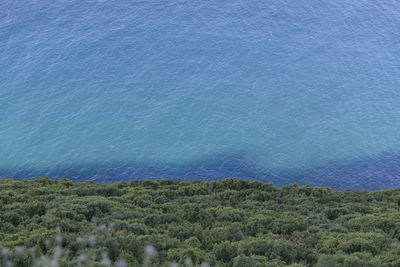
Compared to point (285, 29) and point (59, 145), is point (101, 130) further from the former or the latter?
point (285, 29)

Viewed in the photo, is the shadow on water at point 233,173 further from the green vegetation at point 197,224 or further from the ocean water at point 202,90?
the green vegetation at point 197,224

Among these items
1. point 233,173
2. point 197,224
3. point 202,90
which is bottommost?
point 197,224

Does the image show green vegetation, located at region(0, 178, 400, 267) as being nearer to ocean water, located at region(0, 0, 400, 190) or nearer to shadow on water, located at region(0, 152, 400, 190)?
shadow on water, located at region(0, 152, 400, 190)

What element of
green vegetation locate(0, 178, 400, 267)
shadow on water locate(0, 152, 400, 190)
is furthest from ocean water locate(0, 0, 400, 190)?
green vegetation locate(0, 178, 400, 267)

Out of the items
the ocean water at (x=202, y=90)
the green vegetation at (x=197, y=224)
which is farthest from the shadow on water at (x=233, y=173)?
the green vegetation at (x=197, y=224)

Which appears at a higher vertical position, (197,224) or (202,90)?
(202,90)

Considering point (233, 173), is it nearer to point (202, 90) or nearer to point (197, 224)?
point (202, 90)

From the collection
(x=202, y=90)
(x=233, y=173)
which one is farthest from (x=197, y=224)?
(x=202, y=90)
